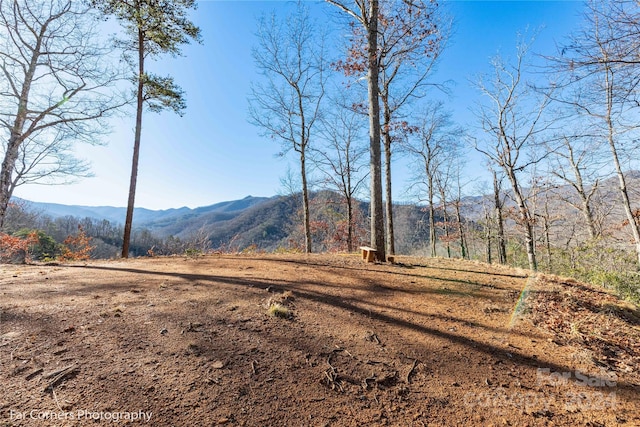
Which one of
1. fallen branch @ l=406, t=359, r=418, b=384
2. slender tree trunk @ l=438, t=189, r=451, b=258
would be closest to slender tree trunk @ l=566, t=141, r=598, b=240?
slender tree trunk @ l=438, t=189, r=451, b=258

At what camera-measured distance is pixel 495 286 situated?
4.80 metres

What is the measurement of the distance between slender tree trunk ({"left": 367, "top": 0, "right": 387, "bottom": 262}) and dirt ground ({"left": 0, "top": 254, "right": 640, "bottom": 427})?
7.47 ft

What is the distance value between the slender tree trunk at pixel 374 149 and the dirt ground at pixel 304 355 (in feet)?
7.47

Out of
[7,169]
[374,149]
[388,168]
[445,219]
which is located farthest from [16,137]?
[445,219]

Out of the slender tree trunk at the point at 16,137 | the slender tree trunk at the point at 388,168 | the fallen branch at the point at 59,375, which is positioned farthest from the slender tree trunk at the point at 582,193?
the slender tree trunk at the point at 16,137

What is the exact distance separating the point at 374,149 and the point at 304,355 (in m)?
5.39

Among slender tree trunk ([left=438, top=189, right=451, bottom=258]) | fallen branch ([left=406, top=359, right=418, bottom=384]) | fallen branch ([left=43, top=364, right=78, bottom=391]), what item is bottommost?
Result: fallen branch ([left=406, top=359, right=418, bottom=384])

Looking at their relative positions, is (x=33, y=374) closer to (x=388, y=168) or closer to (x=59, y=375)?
(x=59, y=375)

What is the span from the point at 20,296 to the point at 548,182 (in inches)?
814

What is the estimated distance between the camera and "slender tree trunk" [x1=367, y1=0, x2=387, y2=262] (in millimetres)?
6469

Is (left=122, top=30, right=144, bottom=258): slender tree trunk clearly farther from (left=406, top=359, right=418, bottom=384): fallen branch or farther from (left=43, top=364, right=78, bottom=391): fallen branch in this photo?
(left=406, top=359, right=418, bottom=384): fallen branch

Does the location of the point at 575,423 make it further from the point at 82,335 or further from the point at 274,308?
the point at 82,335

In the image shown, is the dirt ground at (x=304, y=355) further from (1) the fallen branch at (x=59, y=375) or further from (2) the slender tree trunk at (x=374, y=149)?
(2) the slender tree trunk at (x=374, y=149)

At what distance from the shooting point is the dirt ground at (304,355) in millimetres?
1785
